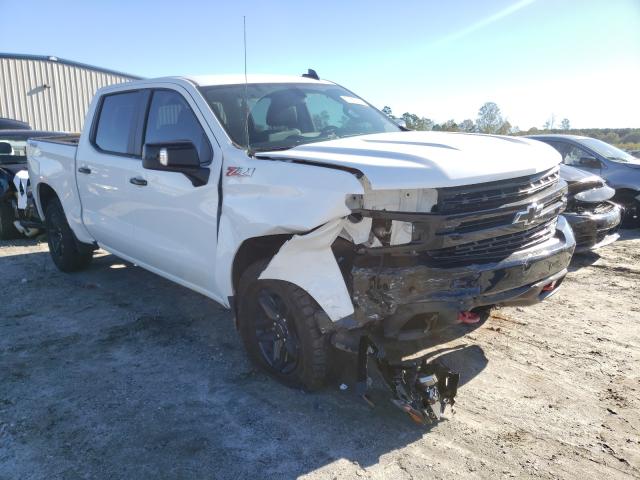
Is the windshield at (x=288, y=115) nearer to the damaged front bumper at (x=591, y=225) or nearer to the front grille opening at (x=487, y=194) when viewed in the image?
the front grille opening at (x=487, y=194)

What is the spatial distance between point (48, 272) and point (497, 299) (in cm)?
552

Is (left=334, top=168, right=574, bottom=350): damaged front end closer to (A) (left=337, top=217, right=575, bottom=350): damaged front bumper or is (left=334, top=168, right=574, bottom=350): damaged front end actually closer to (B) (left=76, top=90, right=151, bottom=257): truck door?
(A) (left=337, top=217, right=575, bottom=350): damaged front bumper

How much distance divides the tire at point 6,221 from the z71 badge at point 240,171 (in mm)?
6346

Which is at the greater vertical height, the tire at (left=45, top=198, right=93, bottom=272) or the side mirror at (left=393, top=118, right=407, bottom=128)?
the side mirror at (left=393, top=118, right=407, bottom=128)

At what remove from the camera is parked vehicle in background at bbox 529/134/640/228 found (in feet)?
27.0

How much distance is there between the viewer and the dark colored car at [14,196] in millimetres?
7496

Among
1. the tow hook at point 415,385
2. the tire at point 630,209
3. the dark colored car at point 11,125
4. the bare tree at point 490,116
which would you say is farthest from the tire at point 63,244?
the bare tree at point 490,116

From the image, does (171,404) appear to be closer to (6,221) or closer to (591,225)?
(591,225)

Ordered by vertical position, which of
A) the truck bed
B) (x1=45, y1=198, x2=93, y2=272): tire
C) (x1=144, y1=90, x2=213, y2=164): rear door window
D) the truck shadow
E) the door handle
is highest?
(x1=144, y1=90, x2=213, y2=164): rear door window

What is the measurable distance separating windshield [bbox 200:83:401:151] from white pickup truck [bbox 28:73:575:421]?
0.02m

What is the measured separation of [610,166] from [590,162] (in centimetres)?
A: 30

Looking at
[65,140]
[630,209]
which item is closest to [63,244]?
[65,140]

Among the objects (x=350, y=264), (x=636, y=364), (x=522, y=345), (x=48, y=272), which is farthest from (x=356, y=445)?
(x=48, y=272)

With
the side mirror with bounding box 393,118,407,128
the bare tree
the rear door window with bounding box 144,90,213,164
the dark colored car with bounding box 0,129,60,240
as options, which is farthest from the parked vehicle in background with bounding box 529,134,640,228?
the bare tree
